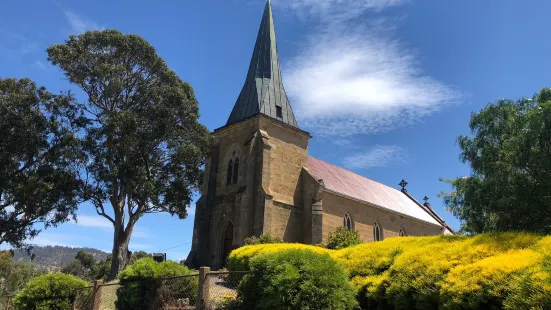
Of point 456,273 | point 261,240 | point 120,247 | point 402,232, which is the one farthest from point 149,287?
point 402,232

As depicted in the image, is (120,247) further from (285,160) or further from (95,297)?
(95,297)

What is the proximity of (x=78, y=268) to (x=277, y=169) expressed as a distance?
220 ft

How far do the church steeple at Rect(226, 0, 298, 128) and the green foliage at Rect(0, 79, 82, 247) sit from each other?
11099mm

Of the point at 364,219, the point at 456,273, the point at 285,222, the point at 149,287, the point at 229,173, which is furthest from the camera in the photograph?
the point at 364,219

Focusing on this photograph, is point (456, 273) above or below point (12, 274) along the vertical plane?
below

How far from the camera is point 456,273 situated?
25.4 feet

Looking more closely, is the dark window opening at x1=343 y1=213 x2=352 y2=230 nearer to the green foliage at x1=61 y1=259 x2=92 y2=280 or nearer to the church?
the church

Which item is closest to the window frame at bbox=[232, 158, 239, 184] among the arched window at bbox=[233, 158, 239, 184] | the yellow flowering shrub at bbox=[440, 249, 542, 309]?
the arched window at bbox=[233, 158, 239, 184]

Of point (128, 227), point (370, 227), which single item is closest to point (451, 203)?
point (370, 227)

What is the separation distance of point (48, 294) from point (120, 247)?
34.2 ft

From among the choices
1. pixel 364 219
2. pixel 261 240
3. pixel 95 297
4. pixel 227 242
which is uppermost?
pixel 364 219

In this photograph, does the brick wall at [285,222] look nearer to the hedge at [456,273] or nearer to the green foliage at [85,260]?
the hedge at [456,273]

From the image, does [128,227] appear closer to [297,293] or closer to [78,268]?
[297,293]

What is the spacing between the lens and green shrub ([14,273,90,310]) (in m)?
16.2
